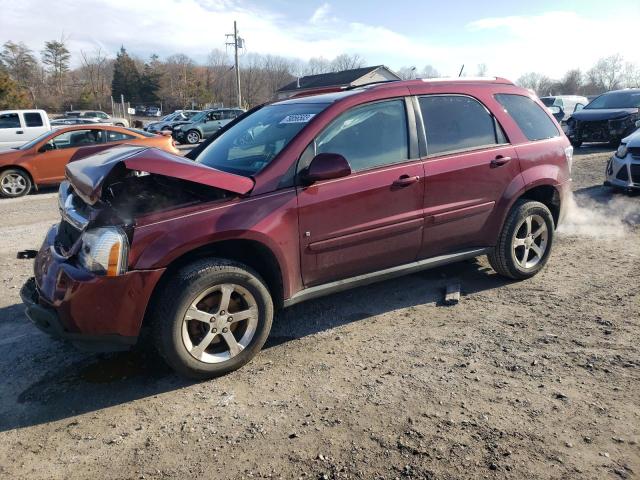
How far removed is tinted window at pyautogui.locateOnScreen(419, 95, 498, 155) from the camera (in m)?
4.03

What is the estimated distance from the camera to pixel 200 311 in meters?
3.08

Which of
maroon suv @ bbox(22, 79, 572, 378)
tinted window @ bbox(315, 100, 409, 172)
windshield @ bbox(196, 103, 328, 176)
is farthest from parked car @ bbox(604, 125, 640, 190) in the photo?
windshield @ bbox(196, 103, 328, 176)

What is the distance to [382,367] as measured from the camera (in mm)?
3279

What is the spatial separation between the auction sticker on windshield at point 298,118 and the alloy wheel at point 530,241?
2.20 metres

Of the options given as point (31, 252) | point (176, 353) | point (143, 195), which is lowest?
point (176, 353)

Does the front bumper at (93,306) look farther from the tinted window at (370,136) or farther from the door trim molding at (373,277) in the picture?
the tinted window at (370,136)

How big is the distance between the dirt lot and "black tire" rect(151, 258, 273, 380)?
15cm

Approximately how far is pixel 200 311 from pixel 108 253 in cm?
65

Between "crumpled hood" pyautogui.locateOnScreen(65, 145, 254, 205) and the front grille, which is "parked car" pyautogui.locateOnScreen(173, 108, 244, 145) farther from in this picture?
"crumpled hood" pyautogui.locateOnScreen(65, 145, 254, 205)

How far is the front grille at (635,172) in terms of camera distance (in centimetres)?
770

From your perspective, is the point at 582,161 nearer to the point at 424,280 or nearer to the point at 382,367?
the point at 424,280

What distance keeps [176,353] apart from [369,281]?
5.03 feet

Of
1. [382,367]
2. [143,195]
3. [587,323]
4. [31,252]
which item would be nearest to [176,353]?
[143,195]

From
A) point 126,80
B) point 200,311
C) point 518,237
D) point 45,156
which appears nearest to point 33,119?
point 45,156
